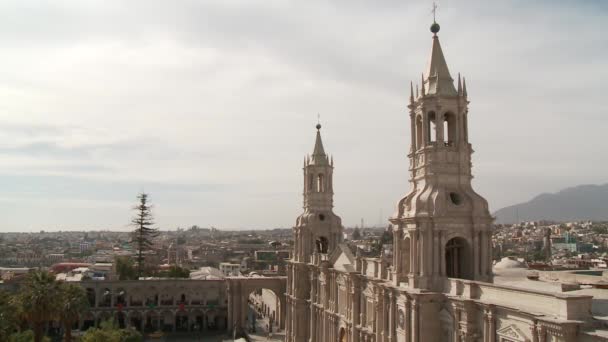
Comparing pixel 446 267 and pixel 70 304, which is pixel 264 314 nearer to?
pixel 70 304

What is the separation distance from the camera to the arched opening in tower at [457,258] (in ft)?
88.0

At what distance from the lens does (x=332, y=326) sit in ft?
143

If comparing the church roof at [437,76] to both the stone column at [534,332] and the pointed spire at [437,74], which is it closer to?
the pointed spire at [437,74]

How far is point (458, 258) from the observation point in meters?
27.6

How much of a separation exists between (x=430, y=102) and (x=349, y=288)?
16.4 meters

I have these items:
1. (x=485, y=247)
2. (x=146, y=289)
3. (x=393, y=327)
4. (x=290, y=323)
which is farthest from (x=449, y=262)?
(x=146, y=289)

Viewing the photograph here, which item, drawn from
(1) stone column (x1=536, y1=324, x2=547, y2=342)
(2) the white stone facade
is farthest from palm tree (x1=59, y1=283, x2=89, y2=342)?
(1) stone column (x1=536, y1=324, x2=547, y2=342)

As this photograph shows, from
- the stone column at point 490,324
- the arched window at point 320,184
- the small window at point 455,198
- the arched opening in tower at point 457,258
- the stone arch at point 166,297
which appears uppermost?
the arched window at point 320,184

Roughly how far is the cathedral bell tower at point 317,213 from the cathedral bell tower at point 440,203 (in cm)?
2251

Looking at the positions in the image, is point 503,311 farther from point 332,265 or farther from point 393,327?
point 332,265

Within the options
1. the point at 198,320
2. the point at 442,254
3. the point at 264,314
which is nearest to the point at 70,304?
the point at 442,254

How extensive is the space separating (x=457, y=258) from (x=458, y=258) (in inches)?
2.0

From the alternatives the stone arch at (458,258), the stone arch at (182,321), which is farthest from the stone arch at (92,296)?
the stone arch at (458,258)

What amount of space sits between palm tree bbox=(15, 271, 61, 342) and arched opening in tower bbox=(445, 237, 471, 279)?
23265 mm
